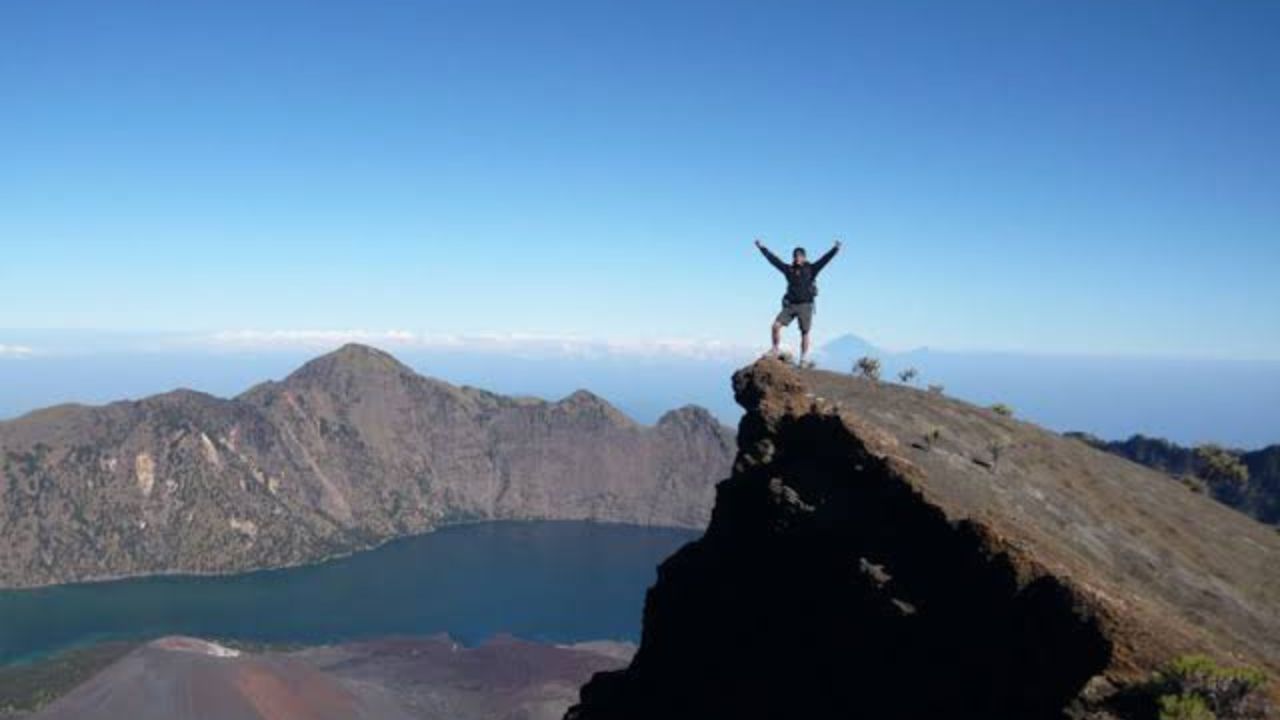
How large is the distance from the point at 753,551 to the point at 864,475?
605 centimetres

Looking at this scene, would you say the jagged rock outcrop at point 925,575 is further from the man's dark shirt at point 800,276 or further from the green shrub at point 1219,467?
the green shrub at point 1219,467

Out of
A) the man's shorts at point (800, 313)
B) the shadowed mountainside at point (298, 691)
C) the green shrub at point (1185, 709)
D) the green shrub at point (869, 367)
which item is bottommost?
the shadowed mountainside at point (298, 691)

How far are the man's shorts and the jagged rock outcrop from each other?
191 cm

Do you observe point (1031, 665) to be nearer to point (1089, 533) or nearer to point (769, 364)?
point (1089, 533)

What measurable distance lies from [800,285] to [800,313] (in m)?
1.01

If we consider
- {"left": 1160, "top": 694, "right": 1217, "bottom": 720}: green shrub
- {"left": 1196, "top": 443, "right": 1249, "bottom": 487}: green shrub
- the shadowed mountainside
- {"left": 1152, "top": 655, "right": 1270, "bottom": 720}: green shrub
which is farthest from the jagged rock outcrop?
the shadowed mountainside

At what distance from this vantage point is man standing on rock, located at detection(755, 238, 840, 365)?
33062 mm

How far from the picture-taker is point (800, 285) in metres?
33.5

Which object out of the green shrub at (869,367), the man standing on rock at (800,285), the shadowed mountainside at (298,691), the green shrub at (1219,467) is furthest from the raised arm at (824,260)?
the shadowed mountainside at (298,691)

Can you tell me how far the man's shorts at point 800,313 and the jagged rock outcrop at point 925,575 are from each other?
191 centimetres

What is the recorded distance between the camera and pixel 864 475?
2675 centimetres

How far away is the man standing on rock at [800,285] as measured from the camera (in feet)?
108

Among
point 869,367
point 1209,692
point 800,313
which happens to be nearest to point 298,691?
point 869,367

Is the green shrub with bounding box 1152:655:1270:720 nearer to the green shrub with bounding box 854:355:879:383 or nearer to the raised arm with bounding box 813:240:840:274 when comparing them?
the raised arm with bounding box 813:240:840:274
